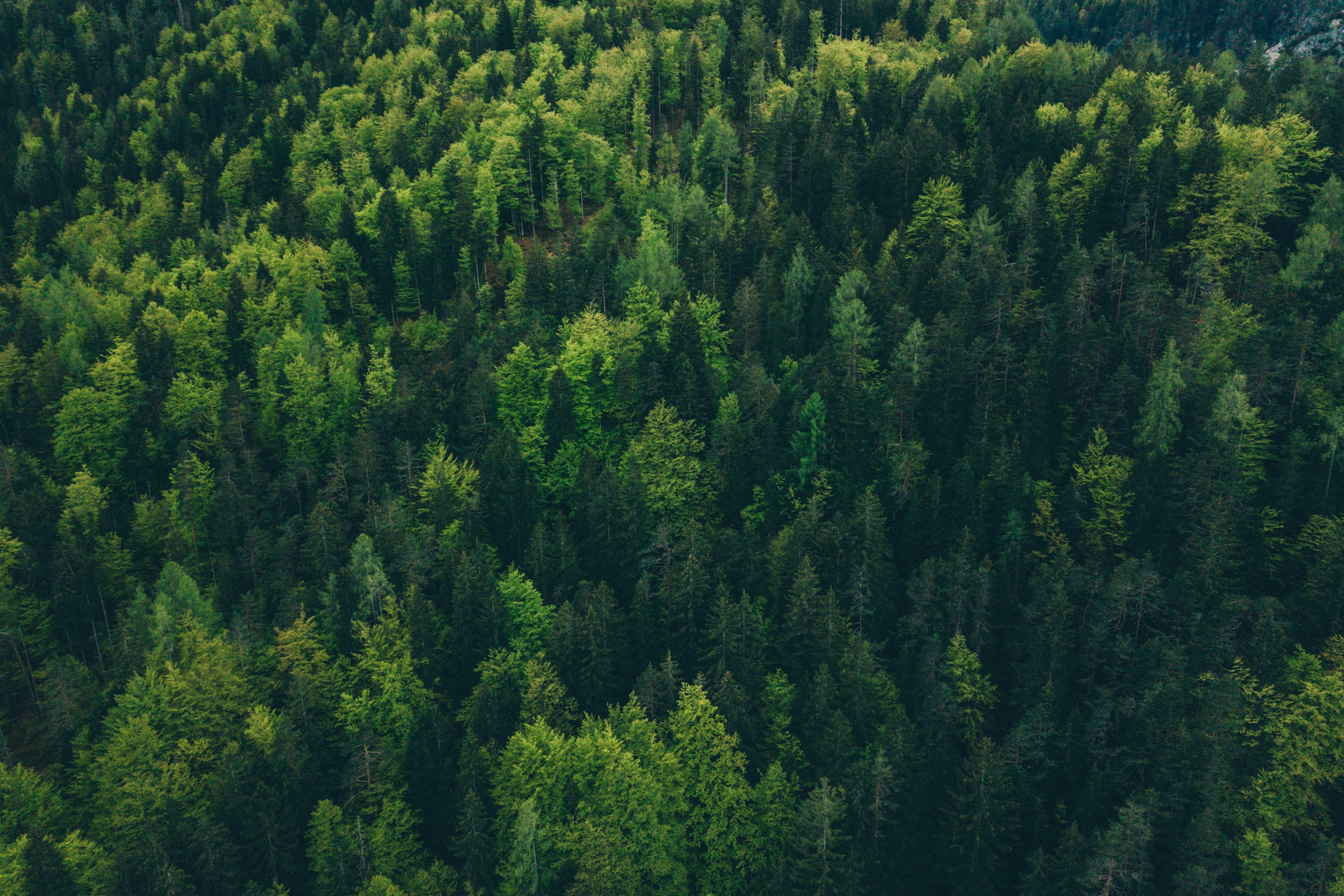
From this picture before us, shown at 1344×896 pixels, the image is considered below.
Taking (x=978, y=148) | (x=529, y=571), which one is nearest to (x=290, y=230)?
(x=529, y=571)

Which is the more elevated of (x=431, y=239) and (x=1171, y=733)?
(x=431, y=239)

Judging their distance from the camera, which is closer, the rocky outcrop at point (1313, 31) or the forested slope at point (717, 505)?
the forested slope at point (717, 505)

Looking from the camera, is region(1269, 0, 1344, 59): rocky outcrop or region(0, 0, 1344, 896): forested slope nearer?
region(0, 0, 1344, 896): forested slope

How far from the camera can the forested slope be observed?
220 ft

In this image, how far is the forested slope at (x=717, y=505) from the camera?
67125 mm

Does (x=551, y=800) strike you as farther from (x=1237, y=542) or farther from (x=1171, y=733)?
(x=1237, y=542)

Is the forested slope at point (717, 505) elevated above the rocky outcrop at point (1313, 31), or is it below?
below

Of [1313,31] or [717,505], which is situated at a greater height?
[1313,31]

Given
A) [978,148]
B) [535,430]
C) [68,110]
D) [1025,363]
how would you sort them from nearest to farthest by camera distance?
[1025,363]
[535,430]
[978,148]
[68,110]

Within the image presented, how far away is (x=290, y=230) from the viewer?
5118 inches

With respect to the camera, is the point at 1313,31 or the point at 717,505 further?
the point at 1313,31

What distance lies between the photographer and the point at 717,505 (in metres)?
90.6

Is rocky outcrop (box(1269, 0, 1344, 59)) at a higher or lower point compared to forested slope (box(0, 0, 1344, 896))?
higher

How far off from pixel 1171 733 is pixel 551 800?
38494mm
